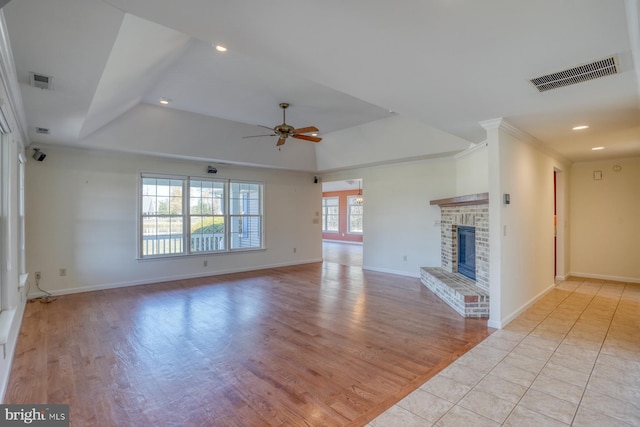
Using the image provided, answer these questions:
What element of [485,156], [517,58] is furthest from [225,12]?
[485,156]

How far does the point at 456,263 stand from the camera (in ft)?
18.2

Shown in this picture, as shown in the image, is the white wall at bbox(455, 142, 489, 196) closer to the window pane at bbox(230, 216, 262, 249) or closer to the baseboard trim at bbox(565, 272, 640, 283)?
the baseboard trim at bbox(565, 272, 640, 283)

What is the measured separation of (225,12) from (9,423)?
8.86 feet

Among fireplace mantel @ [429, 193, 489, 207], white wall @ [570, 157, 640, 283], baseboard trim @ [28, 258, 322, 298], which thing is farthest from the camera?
white wall @ [570, 157, 640, 283]

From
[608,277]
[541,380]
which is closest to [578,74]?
[541,380]

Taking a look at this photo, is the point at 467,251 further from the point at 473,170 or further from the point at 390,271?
the point at 390,271

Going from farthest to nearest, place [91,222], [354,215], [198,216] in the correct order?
[354,215] < [198,216] < [91,222]

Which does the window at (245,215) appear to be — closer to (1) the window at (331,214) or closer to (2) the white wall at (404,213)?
(2) the white wall at (404,213)

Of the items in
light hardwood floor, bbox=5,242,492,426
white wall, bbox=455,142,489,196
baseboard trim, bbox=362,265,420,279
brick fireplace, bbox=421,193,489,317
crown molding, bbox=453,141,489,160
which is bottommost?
light hardwood floor, bbox=5,242,492,426

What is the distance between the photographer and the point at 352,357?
2.88 meters

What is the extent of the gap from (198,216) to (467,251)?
537 cm

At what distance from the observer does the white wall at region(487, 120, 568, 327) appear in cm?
358

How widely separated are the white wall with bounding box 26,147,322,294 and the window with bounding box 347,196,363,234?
7405 millimetres

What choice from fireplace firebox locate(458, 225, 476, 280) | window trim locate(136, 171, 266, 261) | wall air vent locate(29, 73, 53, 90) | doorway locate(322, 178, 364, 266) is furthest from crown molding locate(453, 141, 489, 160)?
doorway locate(322, 178, 364, 266)
